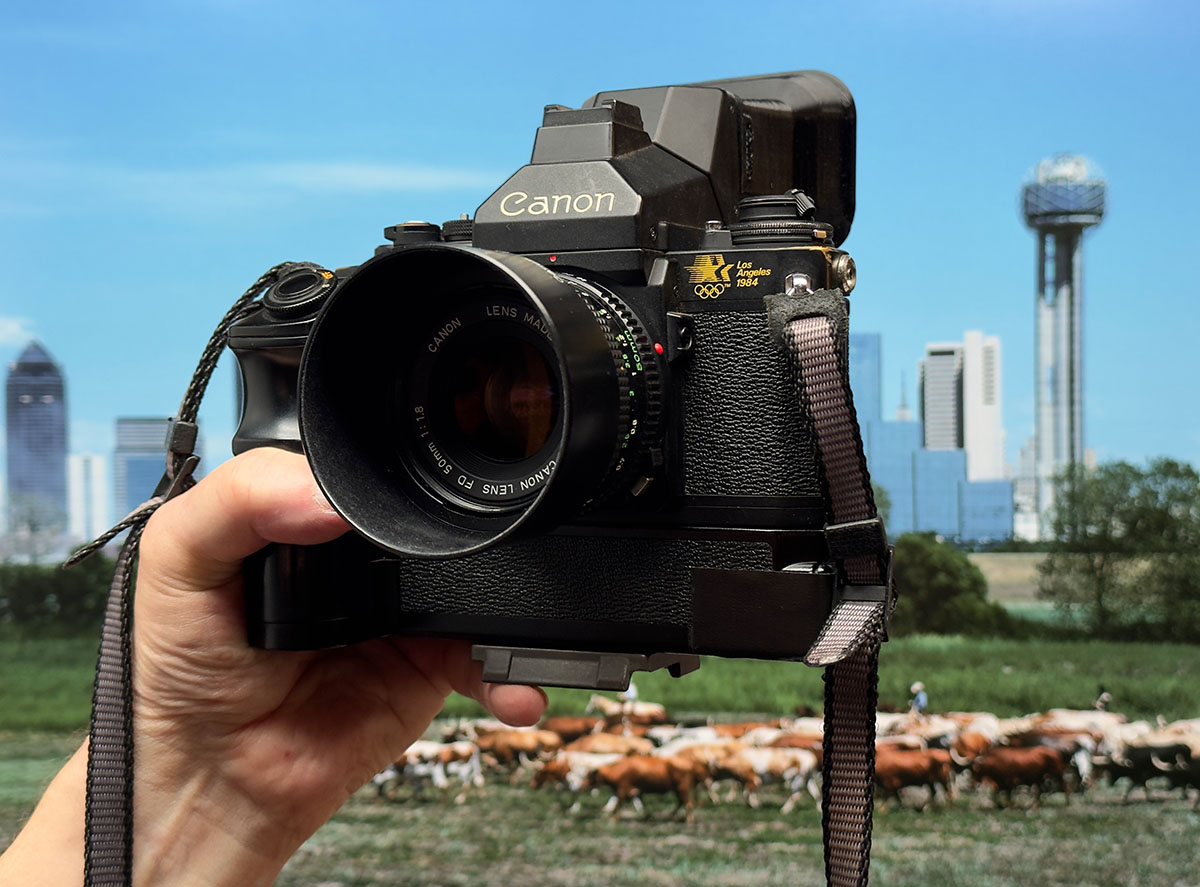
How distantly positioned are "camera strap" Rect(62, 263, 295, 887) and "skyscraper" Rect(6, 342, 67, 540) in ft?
8.65

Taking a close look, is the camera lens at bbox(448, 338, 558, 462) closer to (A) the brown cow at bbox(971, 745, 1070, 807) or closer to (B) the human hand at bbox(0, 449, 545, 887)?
(B) the human hand at bbox(0, 449, 545, 887)

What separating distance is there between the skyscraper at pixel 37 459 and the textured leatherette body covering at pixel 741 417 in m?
2.89

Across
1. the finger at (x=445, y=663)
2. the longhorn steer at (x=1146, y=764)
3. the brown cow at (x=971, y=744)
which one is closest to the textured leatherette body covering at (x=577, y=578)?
the finger at (x=445, y=663)

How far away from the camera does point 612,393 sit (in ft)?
2.04

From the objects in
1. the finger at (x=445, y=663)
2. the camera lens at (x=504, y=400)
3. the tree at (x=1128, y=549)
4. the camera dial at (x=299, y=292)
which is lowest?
the tree at (x=1128, y=549)

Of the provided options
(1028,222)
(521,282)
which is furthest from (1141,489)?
(521,282)

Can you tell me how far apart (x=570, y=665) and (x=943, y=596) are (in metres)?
2.31

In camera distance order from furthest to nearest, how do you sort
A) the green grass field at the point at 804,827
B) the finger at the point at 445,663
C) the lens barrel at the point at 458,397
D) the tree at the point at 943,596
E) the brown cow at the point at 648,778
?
the tree at the point at 943,596 < the brown cow at the point at 648,778 < the green grass field at the point at 804,827 < the finger at the point at 445,663 < the lens barrel at the point at 458,397

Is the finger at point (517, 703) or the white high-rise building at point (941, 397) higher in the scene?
the white high-rise building at point (941, 397)

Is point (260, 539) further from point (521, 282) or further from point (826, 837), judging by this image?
point (826, 837)

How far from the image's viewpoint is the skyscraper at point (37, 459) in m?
3.21

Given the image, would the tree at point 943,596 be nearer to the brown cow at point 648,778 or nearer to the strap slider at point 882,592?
the brown cow at point 648,778

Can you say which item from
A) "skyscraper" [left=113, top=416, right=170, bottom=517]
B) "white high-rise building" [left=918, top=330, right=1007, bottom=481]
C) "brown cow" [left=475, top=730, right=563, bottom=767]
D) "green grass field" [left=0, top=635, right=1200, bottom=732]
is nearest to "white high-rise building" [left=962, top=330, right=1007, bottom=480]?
"white high-rise building" [left=918, top=330, right=1007, bottom=481]

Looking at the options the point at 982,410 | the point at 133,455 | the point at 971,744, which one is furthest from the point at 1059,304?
the point at 133,455
